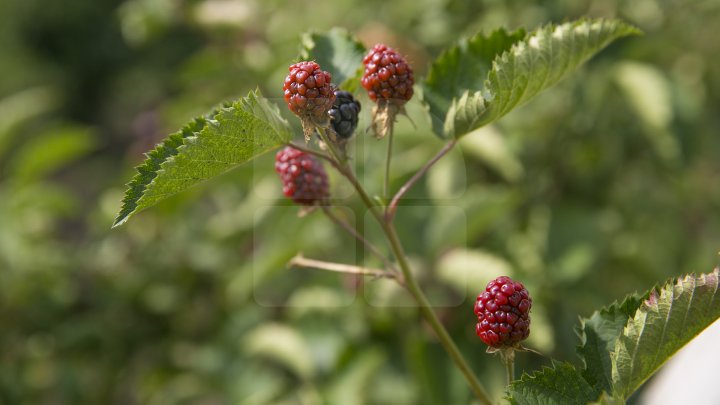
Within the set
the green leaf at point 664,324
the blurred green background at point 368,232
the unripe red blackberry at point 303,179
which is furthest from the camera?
the blurred green background at point 368,232

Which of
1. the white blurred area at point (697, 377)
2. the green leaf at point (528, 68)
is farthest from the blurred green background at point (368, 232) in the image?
the green leaf at point (528, 68)

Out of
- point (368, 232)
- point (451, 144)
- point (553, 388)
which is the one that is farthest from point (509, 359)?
point (368, 232)

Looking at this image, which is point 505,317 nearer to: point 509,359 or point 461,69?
point 509,359

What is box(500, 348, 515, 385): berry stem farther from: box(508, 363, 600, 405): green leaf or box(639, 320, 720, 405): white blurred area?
box(639, 320, 720, 405): white blurred area

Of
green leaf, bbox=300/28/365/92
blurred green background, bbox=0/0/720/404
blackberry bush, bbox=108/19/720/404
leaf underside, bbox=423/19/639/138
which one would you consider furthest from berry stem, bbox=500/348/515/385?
blurred green background, bbox=0/0/720/404

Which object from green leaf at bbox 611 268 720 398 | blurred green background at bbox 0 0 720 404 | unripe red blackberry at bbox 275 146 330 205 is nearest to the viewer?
green leaf at bbox 611 268 720 398

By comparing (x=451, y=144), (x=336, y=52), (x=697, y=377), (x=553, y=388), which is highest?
(x=336, y=52)

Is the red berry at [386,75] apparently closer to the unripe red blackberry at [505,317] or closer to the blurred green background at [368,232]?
the unripe red blackberry at [505,317]
